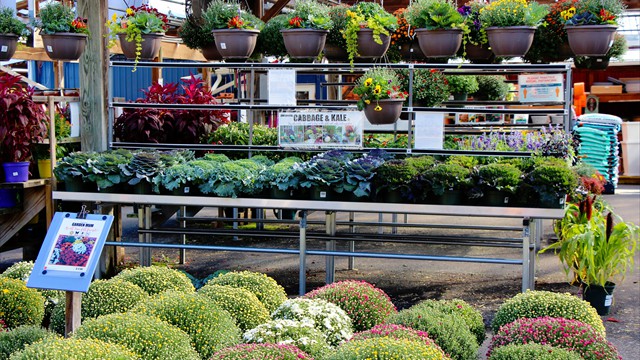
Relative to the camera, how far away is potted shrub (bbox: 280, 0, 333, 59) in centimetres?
712

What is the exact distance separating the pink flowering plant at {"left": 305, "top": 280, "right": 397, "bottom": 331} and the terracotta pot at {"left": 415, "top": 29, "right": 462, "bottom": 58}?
2.93 m

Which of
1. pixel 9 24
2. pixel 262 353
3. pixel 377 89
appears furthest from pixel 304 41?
pixel 262 353

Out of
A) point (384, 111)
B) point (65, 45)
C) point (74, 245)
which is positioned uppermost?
point (65, 45)

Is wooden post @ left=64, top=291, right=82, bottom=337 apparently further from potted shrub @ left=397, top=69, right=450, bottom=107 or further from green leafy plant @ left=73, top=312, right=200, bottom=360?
potted shrub @ left=397, top=69, right=450, bottom=107

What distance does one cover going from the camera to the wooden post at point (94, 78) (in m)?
7.43

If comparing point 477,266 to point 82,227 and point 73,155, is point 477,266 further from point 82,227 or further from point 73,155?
point 82,227

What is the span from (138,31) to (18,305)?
132 inches

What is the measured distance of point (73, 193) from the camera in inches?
270

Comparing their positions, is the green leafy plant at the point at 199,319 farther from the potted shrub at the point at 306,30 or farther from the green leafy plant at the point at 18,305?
the potted shrub at the point at 306,30

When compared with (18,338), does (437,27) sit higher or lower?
higher

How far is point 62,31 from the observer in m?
7.17

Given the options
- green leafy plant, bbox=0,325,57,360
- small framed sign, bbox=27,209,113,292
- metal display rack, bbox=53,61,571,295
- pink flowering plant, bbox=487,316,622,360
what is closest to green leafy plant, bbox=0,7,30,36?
metal display rack, bbox=53,61,571,295

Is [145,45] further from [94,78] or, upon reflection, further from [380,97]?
[380,97]

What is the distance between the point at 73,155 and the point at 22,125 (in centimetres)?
61
